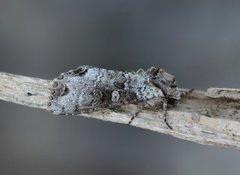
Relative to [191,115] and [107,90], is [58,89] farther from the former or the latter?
[191,115]

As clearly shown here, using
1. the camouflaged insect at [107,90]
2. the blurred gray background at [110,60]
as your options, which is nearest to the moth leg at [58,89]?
the camouflaged insect at [107,90]

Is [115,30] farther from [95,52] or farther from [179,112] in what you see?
[179,112]

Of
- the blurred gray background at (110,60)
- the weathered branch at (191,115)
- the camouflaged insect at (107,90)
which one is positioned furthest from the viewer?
the blurred gray background at (110,60)

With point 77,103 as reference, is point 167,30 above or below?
above

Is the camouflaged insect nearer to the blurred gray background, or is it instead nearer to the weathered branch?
the weathered branch

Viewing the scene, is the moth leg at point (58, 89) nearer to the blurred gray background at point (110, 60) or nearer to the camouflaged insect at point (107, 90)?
the camouflaged insect at point (107, 90)

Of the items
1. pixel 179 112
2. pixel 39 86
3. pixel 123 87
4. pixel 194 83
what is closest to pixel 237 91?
pixel 179 112
